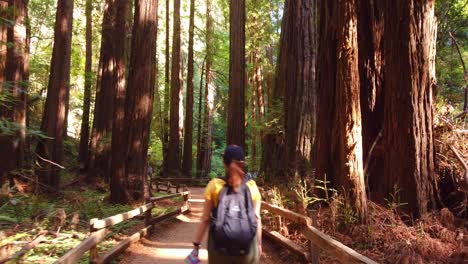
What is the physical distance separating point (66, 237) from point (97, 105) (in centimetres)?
1170

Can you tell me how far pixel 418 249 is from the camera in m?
6.41

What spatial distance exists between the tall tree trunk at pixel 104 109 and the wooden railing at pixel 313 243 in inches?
418

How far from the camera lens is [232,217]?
12.3 ft

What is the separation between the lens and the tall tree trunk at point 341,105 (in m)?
7.42

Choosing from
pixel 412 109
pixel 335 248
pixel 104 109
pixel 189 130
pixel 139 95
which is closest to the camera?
pixel 335 248

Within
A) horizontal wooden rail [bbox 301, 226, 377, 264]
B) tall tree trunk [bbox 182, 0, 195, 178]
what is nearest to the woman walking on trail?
horizontal wooden rail [bbox 301, 226, 377, 264]

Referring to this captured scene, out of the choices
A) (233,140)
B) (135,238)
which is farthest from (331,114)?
(233,140)

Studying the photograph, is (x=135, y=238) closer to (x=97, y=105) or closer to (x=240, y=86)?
(x=240, y=86)

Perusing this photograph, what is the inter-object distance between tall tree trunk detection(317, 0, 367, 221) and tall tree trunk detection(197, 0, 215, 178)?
71.8 ft

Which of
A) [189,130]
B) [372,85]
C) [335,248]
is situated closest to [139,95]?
[372,85]

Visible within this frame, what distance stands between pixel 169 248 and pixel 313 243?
3.86m

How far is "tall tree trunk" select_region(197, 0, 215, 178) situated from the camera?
30078 mm

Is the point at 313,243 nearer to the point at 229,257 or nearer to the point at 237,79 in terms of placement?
the point at 229,257

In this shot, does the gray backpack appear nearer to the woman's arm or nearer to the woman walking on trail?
the woman walking on trail
